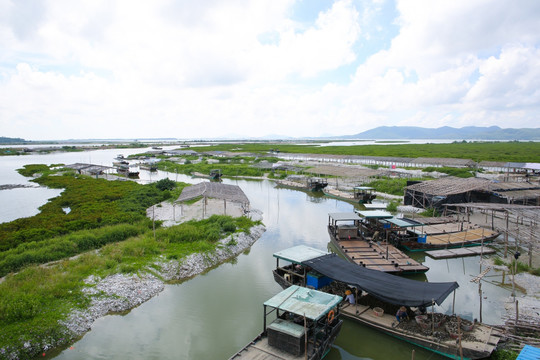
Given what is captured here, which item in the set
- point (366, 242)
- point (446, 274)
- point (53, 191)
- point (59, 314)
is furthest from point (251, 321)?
point (53, 191)

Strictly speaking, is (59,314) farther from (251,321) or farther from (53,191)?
(53,191)

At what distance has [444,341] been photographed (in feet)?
33.6

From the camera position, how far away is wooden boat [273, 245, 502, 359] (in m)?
10.0

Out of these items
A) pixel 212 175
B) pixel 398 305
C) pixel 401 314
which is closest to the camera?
pixel 401 314

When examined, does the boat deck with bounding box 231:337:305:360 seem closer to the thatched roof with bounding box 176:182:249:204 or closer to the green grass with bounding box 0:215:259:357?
the green grass with bounding box 0:215:259:357

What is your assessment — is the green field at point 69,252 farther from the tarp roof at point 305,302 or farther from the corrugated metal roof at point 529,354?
the corrugated metal roof at point 529,354

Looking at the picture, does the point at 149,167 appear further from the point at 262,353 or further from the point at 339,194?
the point at 262,353

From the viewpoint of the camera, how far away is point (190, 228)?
2153cm

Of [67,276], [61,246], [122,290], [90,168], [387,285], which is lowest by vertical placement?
[122,290]

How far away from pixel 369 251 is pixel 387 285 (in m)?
6.72

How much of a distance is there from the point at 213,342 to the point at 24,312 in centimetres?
696

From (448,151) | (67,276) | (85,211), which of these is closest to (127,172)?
(85,211)

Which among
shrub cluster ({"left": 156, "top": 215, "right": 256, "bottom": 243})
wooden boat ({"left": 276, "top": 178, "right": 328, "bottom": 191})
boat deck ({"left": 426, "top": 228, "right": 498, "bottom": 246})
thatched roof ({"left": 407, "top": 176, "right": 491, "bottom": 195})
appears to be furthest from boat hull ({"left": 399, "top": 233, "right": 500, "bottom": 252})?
wooden boat ({"left": 276, "top": 178, "right": 328, "bottom": 191})

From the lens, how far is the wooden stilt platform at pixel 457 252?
19156 millimetres
